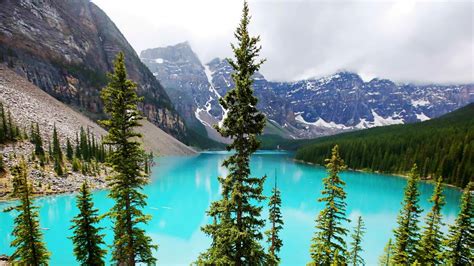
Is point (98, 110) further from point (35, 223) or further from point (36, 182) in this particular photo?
point (35, 223)

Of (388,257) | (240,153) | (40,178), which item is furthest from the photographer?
(40,178)

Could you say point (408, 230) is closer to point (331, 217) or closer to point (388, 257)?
point (388, 257)

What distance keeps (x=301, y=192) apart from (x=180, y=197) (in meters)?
31.9

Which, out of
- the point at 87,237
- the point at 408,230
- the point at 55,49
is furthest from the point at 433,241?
the point at 55,49

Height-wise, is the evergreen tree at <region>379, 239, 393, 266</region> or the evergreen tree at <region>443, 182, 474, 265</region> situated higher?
the evergreen tree at <region>443, 182, 474, 265</region>

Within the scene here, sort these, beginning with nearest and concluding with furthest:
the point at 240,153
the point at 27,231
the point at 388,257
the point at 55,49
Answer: the point at 240,153
the point at 27,231
the point at 388,257
the point at 55,49

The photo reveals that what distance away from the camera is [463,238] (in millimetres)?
17125

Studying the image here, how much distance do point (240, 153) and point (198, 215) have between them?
4004cm

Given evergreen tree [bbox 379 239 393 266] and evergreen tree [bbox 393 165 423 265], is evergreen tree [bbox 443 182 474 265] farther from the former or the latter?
evergreen tree [bbox 379 239 393 266]

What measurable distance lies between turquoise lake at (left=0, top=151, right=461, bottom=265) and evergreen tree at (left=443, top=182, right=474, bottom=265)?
14919 millimetres

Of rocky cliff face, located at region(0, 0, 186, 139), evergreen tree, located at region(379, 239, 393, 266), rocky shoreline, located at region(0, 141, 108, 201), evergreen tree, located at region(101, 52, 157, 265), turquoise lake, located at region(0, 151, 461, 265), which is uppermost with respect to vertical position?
rocky cliff face, located at region(0, 0, 186, 139)

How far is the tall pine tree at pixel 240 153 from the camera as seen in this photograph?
10.9 metres

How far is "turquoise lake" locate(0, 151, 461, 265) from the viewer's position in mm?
32156

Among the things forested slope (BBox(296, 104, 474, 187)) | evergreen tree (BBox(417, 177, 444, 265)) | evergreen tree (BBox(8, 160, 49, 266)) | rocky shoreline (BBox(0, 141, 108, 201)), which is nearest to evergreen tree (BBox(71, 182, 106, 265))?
evergreen tree (BBox(8, 160, 49, 266))
